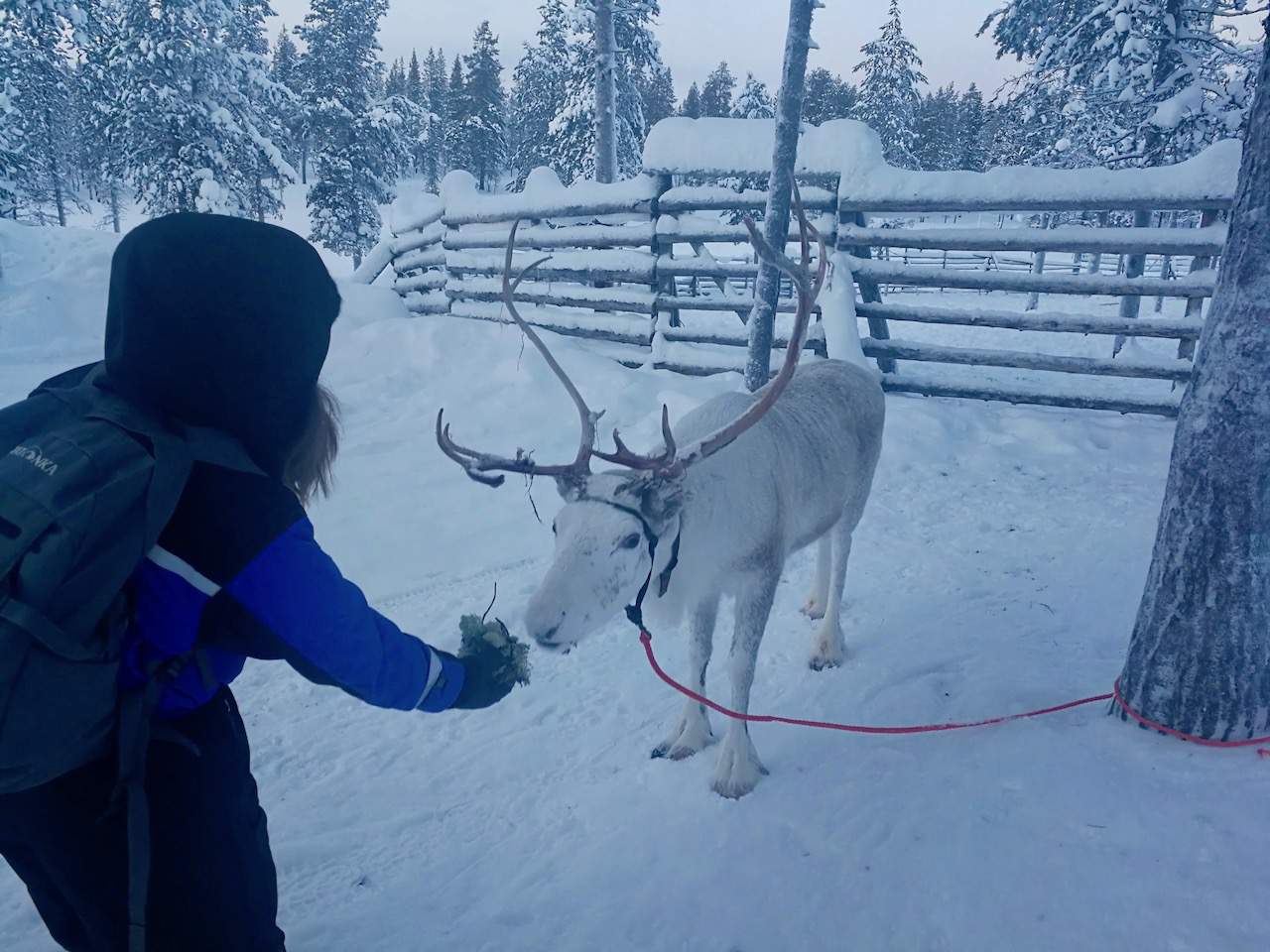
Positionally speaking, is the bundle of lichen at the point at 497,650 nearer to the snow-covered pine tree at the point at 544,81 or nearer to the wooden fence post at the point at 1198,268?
the wooden fence post at the point at 1198,268

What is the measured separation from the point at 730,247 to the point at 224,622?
37.8 m

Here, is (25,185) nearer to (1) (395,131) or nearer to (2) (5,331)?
(1) (395,131)

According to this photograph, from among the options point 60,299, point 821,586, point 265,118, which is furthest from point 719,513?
point 265,118

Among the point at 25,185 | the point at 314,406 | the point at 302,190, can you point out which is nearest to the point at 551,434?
the point at 314,406

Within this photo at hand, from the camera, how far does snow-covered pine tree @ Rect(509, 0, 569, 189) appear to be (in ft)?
65.8

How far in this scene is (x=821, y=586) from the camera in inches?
158

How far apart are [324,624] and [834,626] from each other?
266cm

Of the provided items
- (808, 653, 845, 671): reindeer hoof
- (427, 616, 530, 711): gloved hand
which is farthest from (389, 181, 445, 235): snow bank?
(427, 616, 530, 711): gloved hand

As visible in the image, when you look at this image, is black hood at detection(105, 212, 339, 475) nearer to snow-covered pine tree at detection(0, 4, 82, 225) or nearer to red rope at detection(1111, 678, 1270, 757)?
A: red rope at detection(1111, 678, 1270, 757)

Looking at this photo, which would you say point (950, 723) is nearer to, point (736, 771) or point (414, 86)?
point (736, 771)

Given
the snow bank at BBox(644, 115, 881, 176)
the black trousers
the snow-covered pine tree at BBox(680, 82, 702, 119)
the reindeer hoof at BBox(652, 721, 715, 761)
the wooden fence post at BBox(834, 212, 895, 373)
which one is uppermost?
the snow-covered pine tree at BBox(680, 82, 702, 119)

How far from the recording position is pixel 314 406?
1823mm

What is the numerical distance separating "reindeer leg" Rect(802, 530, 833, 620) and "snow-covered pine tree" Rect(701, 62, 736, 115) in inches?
1808

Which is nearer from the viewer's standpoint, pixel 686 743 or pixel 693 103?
pixel 686 743
